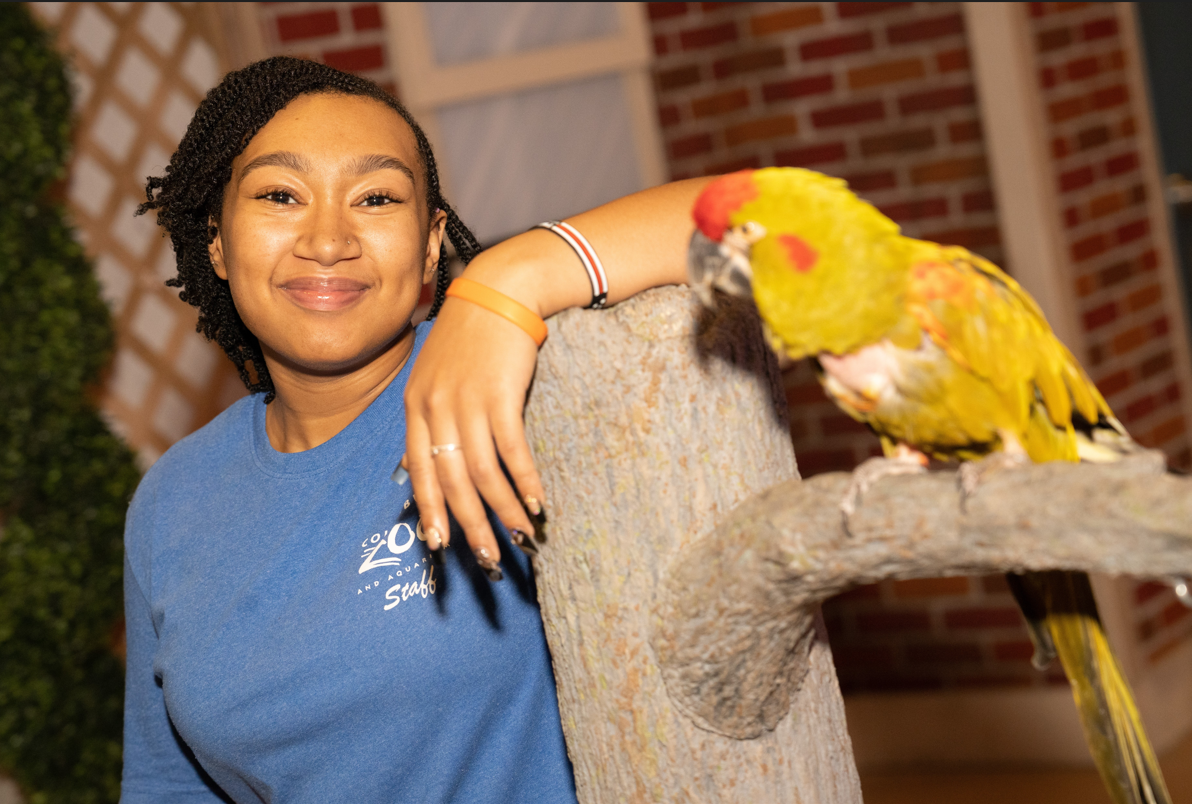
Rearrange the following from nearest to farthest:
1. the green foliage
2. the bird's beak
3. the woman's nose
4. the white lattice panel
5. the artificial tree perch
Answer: the bird's beak
the artificial tree perch
the woman's nose
the green foliage
the white lattice panel

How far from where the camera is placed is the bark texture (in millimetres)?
757

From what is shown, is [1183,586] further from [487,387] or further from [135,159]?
[135,159]

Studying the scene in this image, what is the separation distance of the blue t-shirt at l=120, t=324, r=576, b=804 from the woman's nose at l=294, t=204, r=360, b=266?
0.18 m

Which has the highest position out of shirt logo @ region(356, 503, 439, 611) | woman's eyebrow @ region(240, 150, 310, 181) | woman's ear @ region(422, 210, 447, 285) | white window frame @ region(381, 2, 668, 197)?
white window frame @ region(381, 2, 668, 197)

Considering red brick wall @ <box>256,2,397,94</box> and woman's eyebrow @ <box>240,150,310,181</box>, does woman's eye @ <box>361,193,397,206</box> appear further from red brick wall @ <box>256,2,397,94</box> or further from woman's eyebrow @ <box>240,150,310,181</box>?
red brick wall @ <box>256,2,397,94</box>

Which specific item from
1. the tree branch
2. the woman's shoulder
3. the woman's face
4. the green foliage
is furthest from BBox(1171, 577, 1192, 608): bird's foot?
the green foliage

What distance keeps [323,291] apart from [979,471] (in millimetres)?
669

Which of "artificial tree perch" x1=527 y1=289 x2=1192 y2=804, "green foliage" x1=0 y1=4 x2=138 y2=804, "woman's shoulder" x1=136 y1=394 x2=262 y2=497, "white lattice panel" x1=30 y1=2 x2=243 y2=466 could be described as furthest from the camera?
"white lattice panel" x1=30 y1=2 x2=243 y2=466

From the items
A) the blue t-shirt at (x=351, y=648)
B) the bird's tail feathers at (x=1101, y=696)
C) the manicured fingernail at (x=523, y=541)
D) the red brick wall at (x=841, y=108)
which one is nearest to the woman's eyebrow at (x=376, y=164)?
the blue t-shirt at (x=351, y=648)

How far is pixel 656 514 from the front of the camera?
762 mm

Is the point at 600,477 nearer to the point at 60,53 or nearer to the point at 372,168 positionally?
the point at 372,168

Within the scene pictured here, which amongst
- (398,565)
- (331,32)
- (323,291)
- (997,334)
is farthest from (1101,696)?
(331,32)

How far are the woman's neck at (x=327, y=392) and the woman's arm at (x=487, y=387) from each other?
0.41 meters

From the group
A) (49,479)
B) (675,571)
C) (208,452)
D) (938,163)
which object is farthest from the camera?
(938,163)
